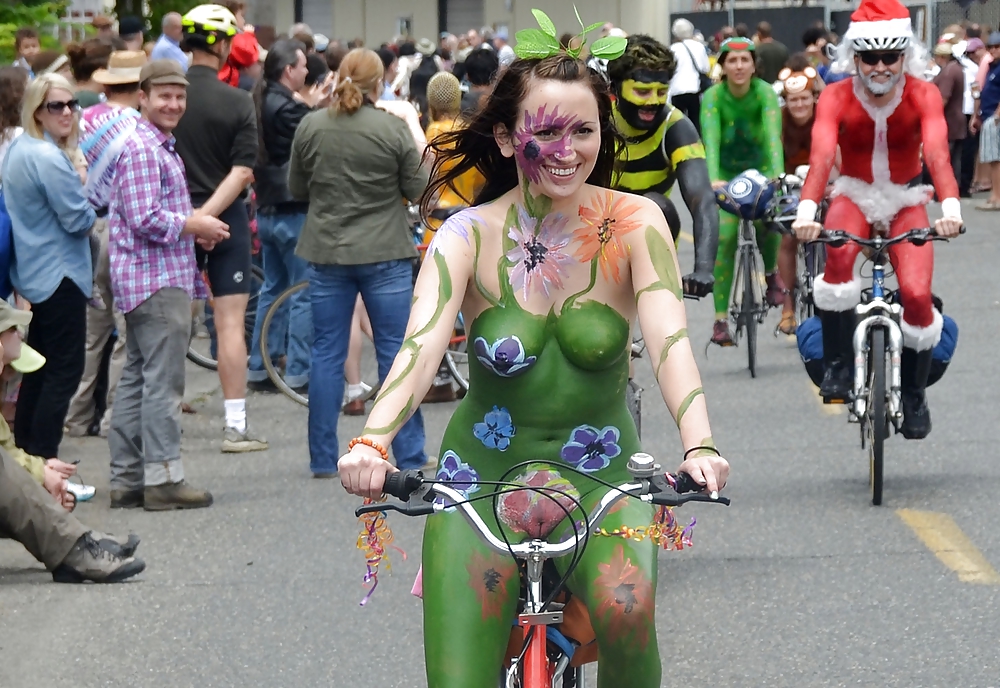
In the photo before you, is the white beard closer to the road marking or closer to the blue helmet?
the road marking

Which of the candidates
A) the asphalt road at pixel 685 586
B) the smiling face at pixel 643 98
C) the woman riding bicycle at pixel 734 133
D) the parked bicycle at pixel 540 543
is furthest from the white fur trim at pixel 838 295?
the parked bicycle at pixel 540 543

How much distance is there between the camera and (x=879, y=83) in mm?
7754

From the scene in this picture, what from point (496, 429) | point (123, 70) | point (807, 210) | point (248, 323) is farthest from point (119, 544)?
point (248, 323)

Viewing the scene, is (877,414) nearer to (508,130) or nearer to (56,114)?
(56,114)

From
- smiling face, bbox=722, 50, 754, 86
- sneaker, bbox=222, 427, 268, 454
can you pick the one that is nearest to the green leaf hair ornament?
sneaker, bbox=222, 427, 268, 454

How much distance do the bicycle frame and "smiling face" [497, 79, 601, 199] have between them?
4.31 metres

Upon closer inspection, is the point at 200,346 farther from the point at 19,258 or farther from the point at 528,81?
the point at 528,81

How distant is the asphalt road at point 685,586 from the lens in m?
5.72

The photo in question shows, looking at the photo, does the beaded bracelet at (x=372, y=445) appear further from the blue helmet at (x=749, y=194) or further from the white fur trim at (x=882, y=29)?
the blue helmet at (x=749, y=194)

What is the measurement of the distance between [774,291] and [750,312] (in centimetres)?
89

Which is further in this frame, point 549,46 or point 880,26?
point 880,26

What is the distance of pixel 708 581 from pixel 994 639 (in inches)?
47.8

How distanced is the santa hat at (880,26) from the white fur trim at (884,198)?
25.8 inches

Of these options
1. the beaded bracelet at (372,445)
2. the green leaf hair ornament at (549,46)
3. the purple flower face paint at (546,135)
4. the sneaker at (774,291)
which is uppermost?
the green leaf hair ornament at (549,46)
